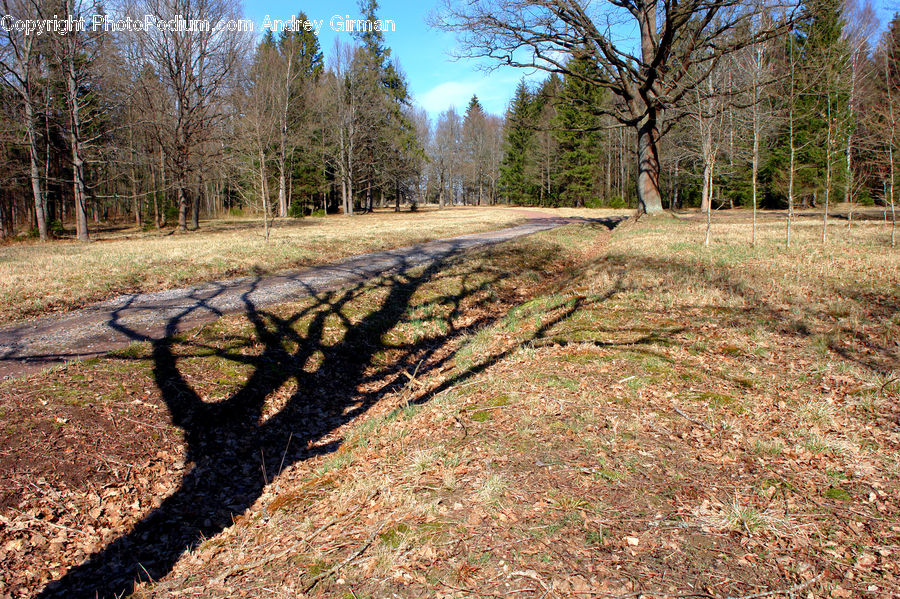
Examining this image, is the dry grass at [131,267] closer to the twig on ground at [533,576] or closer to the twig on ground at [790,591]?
the twig on ground at [533,576]

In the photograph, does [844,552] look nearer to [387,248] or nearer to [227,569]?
[227,569]

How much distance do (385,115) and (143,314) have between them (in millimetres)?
36799

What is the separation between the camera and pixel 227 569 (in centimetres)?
320

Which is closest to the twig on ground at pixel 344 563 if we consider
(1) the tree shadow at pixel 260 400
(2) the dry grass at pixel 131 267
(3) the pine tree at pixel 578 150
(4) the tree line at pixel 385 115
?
(1) the tree shadow at pixel 260 400

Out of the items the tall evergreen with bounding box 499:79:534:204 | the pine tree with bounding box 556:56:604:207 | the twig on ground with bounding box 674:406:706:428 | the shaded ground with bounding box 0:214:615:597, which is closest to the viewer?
the shaded ground with bounding box 0:214:615:597

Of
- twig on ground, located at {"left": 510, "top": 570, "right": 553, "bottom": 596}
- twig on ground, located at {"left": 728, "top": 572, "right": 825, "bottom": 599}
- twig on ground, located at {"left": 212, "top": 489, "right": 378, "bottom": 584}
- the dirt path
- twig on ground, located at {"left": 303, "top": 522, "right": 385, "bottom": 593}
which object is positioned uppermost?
the dirt path

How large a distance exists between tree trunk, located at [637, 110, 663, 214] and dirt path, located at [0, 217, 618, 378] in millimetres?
12911

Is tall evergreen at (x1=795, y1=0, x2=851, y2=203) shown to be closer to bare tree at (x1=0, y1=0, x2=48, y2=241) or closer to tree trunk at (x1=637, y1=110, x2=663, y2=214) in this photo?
tree trunk at (x1=637, y1=110, x2=663, y2=214)

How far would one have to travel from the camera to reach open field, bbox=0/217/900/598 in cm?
277

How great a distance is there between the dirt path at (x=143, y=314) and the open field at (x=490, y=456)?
23.0 inches

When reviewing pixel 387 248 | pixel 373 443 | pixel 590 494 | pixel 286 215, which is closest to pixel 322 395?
pixel 373 443

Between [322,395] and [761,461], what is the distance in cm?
499

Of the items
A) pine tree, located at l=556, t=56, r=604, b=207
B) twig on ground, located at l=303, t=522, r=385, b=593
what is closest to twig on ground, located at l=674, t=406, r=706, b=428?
twig on ground, located at l=303, t=522, r=385, b=593

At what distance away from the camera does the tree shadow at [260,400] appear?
389cm
